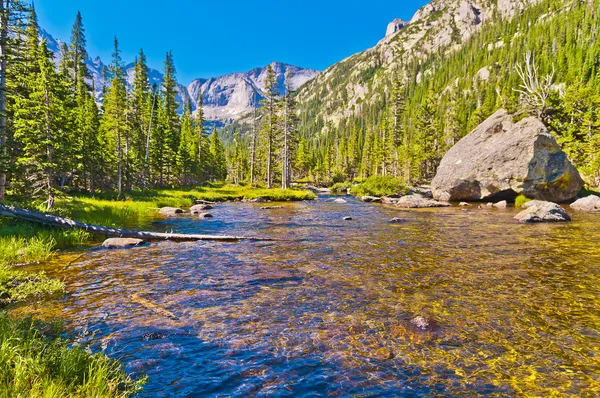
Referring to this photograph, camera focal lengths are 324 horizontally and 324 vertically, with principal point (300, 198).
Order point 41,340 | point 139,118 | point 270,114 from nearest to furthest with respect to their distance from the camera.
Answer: point 41,340, point 139,118, point 270,114

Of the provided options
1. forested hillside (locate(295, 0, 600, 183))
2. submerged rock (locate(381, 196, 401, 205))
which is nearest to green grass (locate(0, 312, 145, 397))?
submerged rock (locate(381, 196, 401, 205))

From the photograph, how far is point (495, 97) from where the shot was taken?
120188mm

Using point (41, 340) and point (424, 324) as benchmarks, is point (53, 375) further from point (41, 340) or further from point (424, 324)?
point (424, 324)

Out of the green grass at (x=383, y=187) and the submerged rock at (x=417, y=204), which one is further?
the green grass at (x=383, y=187)

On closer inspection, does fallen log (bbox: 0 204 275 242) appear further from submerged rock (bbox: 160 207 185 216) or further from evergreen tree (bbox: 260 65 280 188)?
evergreen tree (bbox: 260 65 280 188)

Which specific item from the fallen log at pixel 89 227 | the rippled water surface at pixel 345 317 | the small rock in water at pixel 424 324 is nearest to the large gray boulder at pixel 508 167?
the rippled water surface at pixel 345 317

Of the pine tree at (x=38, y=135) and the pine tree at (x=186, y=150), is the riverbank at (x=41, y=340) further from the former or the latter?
the pine tree at (x=186, y=150)

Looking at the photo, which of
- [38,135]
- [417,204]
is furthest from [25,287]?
[417,204]

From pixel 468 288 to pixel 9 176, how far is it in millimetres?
23182

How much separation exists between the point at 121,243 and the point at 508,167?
3411 centimetres

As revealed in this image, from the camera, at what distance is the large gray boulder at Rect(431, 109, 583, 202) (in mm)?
30688

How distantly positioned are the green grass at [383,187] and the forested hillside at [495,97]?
18781 millimetres

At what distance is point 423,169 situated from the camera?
8119 cm

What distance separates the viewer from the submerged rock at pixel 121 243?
1416 centimetres
